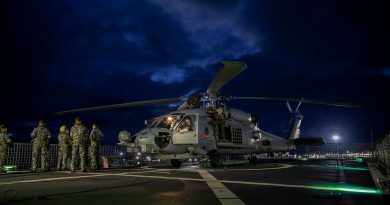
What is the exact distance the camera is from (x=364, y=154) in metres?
43.7

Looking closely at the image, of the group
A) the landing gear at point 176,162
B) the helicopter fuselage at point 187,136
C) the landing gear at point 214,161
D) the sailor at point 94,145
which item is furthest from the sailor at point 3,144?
the landing gear at point 214,161

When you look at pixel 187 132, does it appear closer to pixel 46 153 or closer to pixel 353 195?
pixel 46 153

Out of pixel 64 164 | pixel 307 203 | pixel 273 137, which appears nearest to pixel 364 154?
pixel 273 137

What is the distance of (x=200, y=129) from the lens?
1686 centimetres

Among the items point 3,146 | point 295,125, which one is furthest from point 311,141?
point 3,146

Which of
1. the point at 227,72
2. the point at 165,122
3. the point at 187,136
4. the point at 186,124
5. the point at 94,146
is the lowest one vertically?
the point at 94,146

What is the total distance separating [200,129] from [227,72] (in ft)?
13.7

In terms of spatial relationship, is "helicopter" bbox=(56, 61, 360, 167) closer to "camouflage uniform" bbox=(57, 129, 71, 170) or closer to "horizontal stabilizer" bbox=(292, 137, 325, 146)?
"camouflage uniform" bbox=(57, 129, 71, 170)

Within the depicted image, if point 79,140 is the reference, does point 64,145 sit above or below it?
below

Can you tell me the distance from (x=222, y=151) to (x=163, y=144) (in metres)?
3.84

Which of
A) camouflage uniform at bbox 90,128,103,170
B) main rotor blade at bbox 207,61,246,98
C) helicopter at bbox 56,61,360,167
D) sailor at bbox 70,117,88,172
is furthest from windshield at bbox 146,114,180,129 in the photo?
sailor at bbox 70,117,88,172

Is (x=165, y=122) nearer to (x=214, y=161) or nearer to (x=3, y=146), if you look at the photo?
(x=214, y=161)

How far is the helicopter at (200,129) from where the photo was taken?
1608 cm

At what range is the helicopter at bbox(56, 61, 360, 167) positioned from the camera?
52.7 ft
